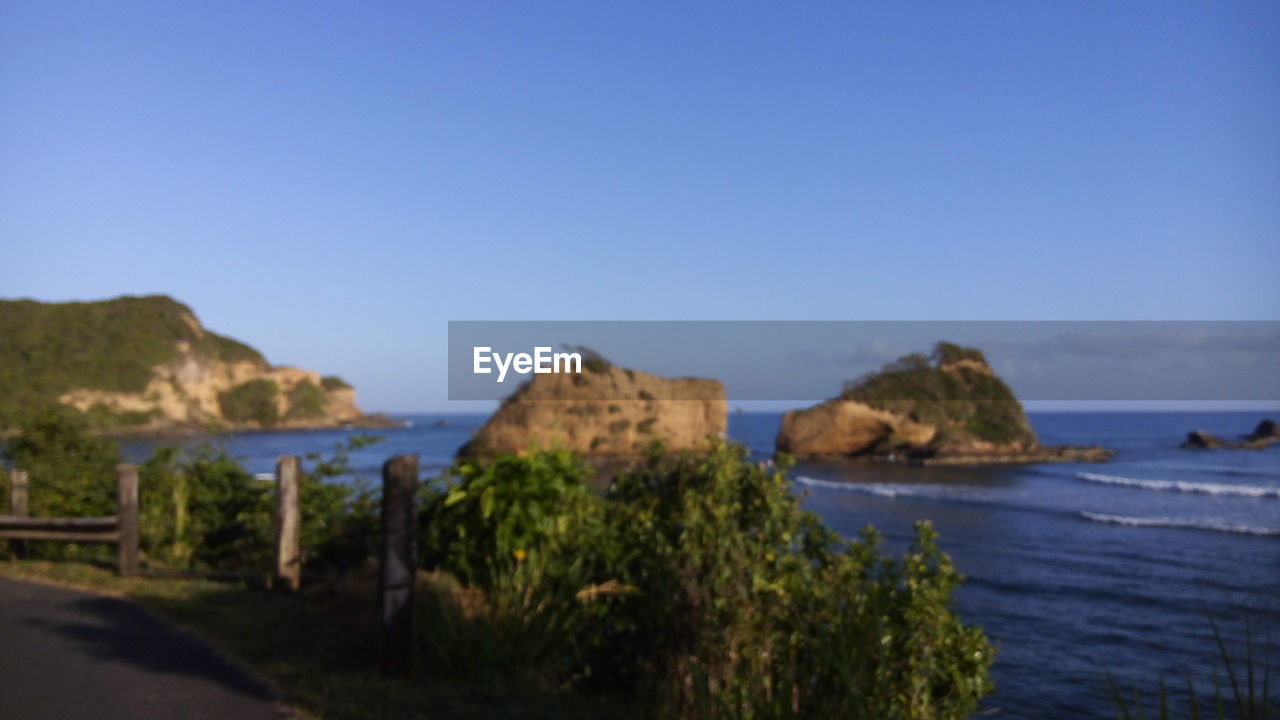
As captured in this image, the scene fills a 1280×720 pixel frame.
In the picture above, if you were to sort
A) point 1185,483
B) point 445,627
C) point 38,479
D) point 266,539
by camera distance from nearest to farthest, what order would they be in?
1. point 445,627
2. point 266,539
3. point 38,479
4. point 1185,483

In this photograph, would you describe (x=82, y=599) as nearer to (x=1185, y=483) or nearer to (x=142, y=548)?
(x=142, y=548)

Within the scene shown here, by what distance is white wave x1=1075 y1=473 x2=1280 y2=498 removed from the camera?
3306cm

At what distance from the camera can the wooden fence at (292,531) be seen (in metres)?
5.76

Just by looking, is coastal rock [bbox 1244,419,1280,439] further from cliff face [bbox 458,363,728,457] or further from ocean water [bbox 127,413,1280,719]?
cliff face [bbox 458,363,728,457]

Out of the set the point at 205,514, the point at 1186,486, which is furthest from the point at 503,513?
the point at 1186,486

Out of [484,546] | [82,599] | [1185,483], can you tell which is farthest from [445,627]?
[1185,483]

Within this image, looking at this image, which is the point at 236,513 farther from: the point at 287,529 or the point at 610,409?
the point at 610,409

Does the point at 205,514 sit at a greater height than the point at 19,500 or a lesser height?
lesser

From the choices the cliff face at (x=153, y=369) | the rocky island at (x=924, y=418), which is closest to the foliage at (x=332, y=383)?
the cliff face at (x=153, y=369)

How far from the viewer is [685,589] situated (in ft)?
19.9

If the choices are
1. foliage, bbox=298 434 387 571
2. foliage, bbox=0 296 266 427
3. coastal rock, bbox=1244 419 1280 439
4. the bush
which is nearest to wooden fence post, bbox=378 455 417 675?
foliage, bbox=298 434 387 571

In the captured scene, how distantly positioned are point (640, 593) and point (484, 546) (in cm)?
126

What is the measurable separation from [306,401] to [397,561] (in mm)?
111655

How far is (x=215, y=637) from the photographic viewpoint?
22.6ft
